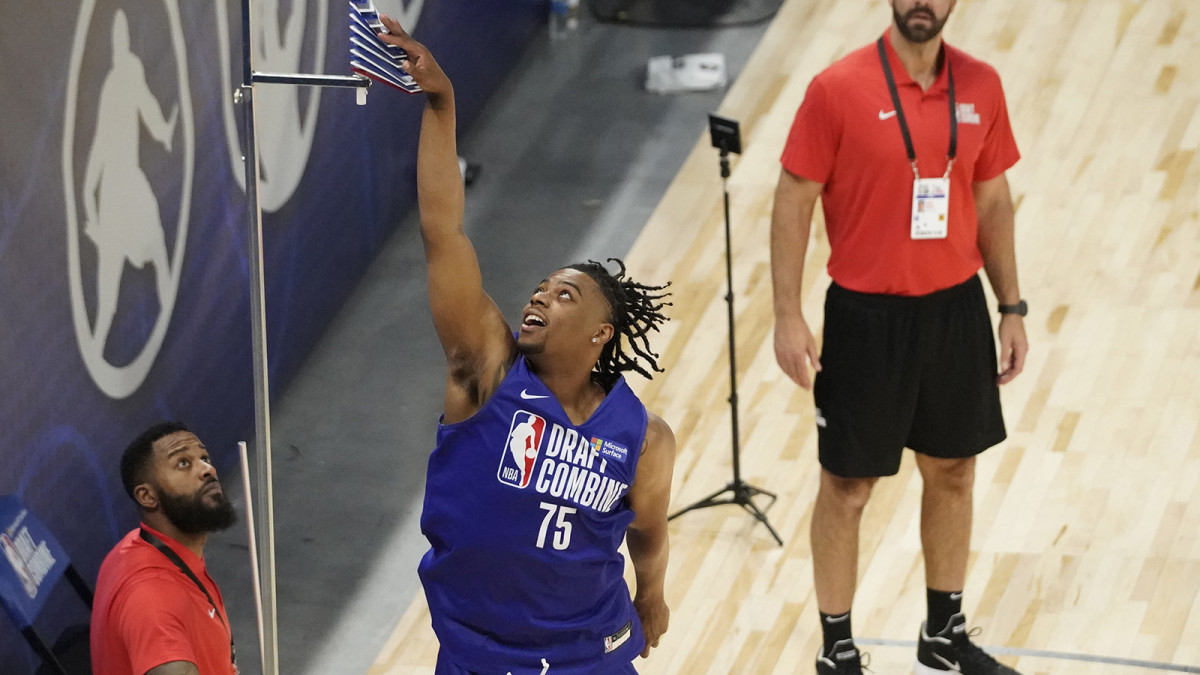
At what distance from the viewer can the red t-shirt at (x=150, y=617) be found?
12.8ft

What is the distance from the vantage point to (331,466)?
6.18 metres

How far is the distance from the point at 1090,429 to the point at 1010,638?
1.24 metres

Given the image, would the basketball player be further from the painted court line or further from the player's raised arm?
the painted court line

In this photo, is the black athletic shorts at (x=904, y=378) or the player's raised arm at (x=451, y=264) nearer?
the player's raised arm at (x=451, y=264)

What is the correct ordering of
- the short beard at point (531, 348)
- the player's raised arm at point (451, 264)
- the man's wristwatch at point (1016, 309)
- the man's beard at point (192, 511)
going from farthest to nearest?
the man's wristwatch at point (1016, 309)
the man's beard at point (192, 511)
the short beard at point (531, 348)
the player's raised arm at point (451, 264)

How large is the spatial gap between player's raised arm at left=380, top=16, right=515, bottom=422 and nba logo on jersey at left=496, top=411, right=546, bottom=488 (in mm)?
110

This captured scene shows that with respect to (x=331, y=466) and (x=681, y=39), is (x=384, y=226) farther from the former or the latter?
(x=681, y=39)

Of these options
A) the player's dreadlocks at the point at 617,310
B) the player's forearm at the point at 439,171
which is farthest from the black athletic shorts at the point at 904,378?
the player's forearm at the point at 439,171

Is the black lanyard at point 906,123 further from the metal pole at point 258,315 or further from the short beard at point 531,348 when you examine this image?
the metal pole at point 258,315

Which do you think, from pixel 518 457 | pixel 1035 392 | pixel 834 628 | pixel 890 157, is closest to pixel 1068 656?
pixel 834 628

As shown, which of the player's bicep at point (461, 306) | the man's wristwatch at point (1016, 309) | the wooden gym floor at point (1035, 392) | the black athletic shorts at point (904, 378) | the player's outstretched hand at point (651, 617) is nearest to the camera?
the player's bicep at point (461, 306)

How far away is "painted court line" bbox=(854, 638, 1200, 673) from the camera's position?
4.95 meters

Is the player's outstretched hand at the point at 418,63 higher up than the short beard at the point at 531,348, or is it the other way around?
the player's outstretched hand at the point at 418,63

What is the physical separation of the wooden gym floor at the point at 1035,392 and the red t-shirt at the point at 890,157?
1234mm
